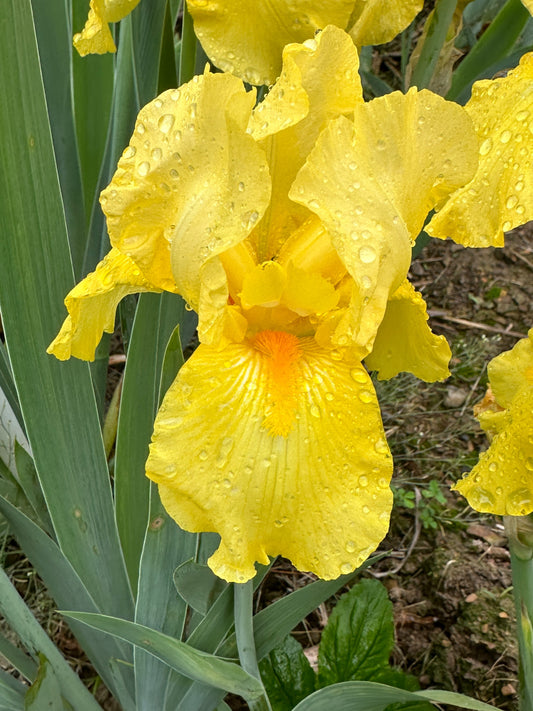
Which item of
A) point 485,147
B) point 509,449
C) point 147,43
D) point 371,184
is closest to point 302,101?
point 371,184

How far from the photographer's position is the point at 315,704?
90 cm

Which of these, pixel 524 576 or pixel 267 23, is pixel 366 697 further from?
pixel 267 23

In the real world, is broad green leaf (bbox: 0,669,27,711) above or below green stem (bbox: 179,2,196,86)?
below

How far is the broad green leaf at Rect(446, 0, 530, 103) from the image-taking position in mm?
1352

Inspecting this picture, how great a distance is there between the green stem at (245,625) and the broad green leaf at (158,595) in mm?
141

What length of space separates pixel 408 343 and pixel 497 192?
0.23 m

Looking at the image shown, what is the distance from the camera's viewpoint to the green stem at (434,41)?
1.15 metres

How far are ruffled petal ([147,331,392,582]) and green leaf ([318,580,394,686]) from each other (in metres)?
0.58

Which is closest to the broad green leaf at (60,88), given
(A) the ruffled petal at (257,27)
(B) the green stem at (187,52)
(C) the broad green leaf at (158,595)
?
(B) the green stem at (187,52)

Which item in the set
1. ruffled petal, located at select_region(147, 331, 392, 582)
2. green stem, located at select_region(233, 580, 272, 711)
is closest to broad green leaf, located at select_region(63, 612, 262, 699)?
green stem, located at select_region(233, 580, 272, 711)

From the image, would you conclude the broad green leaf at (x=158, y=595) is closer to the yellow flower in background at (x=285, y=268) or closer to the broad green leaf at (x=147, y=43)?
the yellow flower in background at (x=285, y=268)

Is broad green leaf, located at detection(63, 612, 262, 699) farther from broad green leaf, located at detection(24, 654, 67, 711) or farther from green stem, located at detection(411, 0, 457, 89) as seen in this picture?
green stem, located at detection(411, 0, 457, 89)

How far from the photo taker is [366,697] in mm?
880

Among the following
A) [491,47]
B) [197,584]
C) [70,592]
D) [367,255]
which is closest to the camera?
[367,255]
